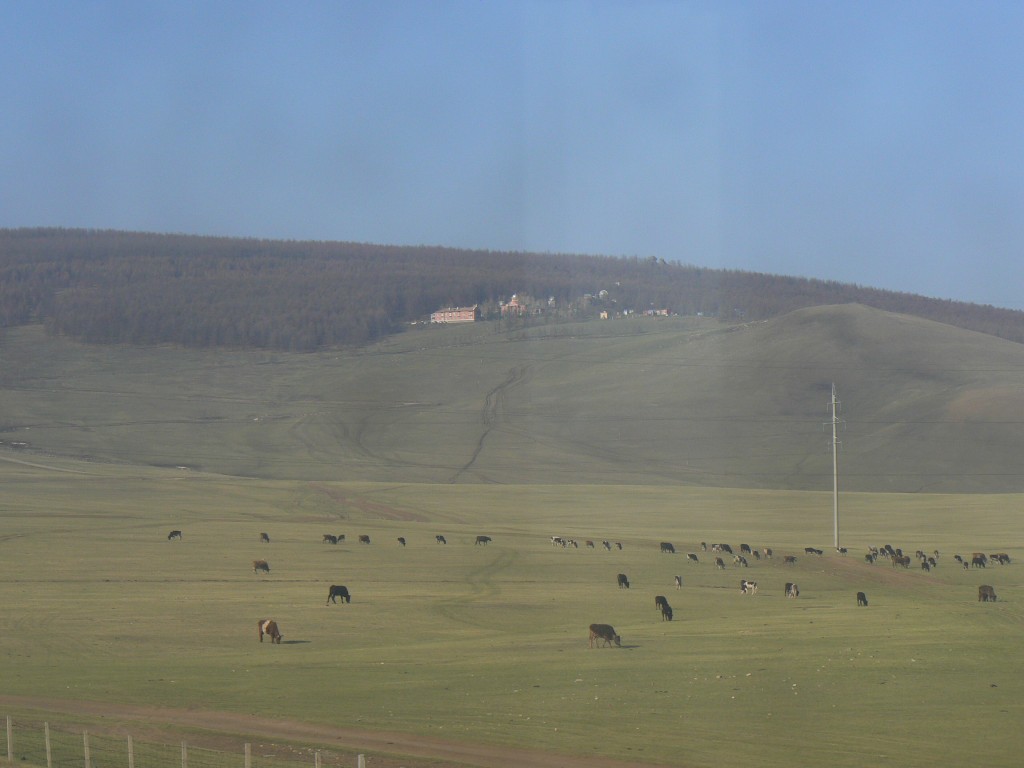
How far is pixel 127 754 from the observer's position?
16344 millimetres

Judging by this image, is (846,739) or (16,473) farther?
(16,473)

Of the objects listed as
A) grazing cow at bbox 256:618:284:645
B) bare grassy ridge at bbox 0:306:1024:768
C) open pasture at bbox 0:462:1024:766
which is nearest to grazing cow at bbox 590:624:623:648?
open pasture at bbox 0:462:1024:766

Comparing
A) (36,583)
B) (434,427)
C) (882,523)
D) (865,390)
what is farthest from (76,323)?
(36,583)

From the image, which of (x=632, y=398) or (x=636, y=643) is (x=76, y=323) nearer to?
(x=632, y=398)

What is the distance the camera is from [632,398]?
133750 millimetres

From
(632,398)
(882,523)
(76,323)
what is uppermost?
(76,323)

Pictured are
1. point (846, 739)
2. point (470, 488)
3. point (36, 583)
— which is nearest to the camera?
point (846, 739)

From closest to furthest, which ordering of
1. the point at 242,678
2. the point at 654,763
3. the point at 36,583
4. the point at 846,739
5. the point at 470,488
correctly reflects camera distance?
the point at 654,763, the point at 846,739, the point at 242,678, the point at 36,583, the point at 470,488

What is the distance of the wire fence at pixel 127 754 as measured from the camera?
1553 cm

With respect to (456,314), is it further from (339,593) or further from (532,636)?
(532,636)

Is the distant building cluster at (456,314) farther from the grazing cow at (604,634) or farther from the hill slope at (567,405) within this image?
the grazing cow at (604,634)

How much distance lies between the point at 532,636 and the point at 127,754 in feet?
42.2

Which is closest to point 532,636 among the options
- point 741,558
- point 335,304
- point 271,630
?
point 271,630

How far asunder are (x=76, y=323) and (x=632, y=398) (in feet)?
278
